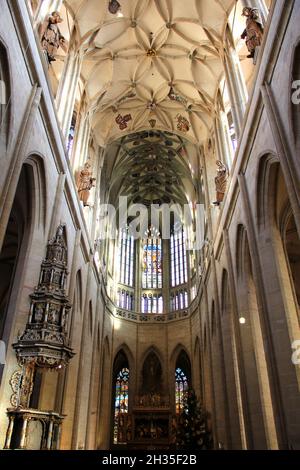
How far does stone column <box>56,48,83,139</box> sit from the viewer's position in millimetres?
12086

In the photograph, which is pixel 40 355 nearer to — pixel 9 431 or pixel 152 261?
pixel 9 431

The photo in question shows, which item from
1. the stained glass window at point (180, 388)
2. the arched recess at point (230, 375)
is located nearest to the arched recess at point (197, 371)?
the stained glass window at point (180, 388)

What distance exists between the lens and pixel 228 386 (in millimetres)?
14094

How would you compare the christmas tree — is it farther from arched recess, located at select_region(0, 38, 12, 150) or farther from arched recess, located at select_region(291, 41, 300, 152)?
arched recess, located at select_region(0, 38, 12, 150)

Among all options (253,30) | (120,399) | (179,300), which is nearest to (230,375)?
(253,30)

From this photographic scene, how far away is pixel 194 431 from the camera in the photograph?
1686 centimetres

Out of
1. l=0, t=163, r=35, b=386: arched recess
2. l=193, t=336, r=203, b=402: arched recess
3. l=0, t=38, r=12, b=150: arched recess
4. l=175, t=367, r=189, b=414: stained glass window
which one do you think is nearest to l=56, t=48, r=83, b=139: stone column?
l=0, t=163, r=35, b=386: arched recess

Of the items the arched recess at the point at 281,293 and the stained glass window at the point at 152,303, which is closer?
the arched recess at the point at 281,293

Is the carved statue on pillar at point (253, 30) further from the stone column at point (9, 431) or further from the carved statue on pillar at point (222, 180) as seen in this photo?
the stone column at point (9, 431)

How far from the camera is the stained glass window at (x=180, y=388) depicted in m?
23.6

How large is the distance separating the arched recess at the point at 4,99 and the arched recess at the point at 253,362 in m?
7.11

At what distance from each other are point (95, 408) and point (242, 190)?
1371 centimetres

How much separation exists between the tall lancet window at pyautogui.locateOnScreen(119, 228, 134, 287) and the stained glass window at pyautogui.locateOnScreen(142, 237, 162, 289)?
102cm

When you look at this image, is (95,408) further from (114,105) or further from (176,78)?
(176,78)
